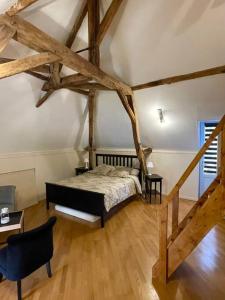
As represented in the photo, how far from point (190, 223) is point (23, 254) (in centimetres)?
171

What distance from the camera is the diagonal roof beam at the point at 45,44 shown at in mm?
1946

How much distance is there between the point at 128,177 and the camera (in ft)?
15.7

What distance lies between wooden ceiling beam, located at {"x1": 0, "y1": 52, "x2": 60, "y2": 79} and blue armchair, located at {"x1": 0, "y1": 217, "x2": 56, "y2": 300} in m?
1.68

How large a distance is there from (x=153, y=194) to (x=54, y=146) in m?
3.07

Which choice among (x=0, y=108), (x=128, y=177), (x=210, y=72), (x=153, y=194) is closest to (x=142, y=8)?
(x=210, y=72)

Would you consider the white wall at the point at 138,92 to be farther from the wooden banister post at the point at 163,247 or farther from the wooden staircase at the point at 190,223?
the wooden banister post at the point at 163,247

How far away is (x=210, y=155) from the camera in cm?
459

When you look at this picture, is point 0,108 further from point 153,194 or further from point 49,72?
point 153,194

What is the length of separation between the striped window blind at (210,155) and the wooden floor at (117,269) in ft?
4.70

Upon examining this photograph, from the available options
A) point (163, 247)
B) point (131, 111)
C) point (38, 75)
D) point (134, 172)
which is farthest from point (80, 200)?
point (38, 75)

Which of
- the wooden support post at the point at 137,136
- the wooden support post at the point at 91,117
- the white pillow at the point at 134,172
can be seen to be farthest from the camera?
the white pillow at the point at 134,172

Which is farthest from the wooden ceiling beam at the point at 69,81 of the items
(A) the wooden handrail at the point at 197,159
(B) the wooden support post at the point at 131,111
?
(A) the wooden handrail at the point at 197,159

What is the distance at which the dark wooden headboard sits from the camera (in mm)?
5676

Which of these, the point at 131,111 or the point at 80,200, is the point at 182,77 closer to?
the point at 131,111
